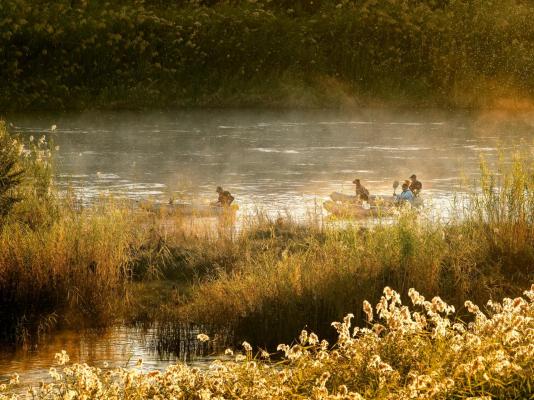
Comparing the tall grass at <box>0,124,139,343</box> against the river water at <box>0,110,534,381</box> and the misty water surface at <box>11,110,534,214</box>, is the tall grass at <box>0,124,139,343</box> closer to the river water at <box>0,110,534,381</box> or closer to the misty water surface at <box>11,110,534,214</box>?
the river water at <box>0,110,534,381</box>

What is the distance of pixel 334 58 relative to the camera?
204 ft

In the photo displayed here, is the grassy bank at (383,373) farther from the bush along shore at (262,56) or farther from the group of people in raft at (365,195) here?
the bush along shore at (262,56)

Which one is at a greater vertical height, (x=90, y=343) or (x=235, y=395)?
(x=235, y=395)

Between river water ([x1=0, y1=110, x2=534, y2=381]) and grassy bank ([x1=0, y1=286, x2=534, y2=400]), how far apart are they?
13.6ft

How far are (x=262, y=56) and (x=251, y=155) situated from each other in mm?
23948

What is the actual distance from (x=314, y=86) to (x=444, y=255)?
157 ft

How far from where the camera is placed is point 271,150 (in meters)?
40.7

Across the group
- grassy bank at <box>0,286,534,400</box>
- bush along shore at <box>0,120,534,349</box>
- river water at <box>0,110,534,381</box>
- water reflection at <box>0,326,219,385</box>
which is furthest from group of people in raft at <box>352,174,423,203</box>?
grassy bank at <box>0,286,534,400</box>

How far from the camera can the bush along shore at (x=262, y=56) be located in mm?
58969

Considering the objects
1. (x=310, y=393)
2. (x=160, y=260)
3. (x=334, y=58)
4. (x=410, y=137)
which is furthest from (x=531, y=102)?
(x=310, y=393)

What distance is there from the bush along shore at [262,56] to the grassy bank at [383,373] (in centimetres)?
4909

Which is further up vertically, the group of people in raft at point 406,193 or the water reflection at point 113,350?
the group of people in raft at point 406,193

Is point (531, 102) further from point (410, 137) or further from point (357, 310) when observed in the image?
point (357, 310)

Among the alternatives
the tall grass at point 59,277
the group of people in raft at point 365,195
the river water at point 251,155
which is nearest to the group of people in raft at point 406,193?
the group of people in raft at point 365,195
